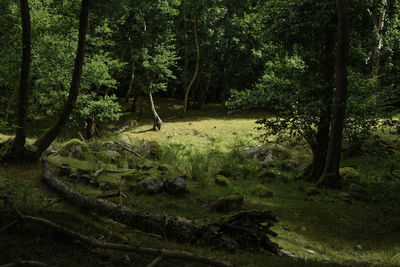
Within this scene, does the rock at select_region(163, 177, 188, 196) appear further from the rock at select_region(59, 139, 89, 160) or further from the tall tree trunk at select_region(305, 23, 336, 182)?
the tall tree trunk at select_region(305, 23, 336, 182)

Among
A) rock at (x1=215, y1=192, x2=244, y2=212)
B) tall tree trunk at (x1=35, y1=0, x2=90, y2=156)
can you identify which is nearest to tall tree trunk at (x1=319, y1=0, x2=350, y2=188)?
rock at (x1=215, y1=192, x2=244, y2=212)

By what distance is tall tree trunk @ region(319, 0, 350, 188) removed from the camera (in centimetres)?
689

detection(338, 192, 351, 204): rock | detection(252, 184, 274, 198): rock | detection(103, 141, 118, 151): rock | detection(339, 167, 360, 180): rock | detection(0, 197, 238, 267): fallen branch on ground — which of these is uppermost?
detection(0, 197, 238, 267): fallen branch on ground

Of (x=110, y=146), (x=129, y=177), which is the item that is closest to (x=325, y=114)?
(x=129, y=177)

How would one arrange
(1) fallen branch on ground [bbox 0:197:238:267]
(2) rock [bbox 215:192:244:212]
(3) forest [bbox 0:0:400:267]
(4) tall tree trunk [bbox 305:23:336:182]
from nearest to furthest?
(1) fallen branch on ground [bbox 0:197:238:267] → (3) forest [bbox 0:0:400:267] → (2) rock [bbox 215:192:244:212] → (4) tall tree trunk [bbox 305:23:336:182]

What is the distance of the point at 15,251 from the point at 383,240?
6.09 meters

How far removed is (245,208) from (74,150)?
A: 21.6 feet

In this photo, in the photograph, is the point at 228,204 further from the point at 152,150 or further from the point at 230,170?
the point at 152,150

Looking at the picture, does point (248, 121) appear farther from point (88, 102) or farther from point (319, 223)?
point (319, 223)

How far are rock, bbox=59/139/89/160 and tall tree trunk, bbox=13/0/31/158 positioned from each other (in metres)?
2.64

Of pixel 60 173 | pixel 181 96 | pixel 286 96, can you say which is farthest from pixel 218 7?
pixel 60 173

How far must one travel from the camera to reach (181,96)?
30.7 meters

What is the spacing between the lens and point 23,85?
6277mm

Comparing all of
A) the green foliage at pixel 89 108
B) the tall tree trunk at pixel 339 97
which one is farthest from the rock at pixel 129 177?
the green foliage at pixel 89 108
